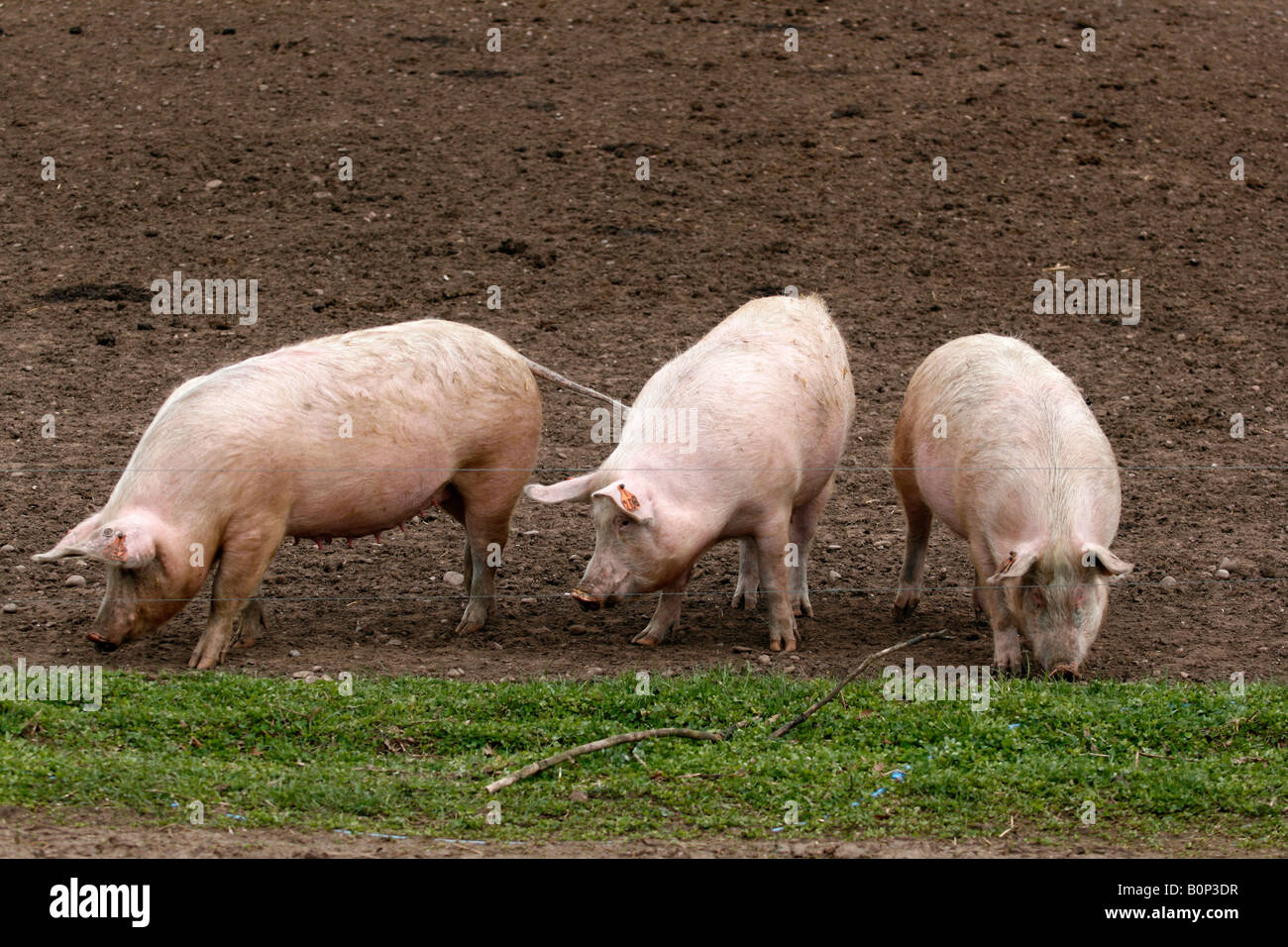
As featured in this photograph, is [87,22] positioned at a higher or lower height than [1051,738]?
higher

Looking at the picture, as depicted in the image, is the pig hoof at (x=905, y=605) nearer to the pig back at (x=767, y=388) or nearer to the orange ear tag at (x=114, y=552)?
the pig back at (x=767, y=388)

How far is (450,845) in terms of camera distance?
5379 millimetres

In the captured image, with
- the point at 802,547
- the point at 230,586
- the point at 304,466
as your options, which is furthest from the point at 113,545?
the point at 802,547

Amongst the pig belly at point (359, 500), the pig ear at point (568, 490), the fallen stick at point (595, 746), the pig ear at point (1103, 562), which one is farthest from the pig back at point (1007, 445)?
the pig belly at point (359, 500)

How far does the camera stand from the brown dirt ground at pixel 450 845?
5.23m

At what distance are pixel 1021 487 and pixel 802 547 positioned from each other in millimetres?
1610

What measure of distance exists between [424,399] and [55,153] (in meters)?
9.56

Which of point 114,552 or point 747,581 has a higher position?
point 114,552

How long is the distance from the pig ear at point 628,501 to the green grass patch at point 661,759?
2.51ft

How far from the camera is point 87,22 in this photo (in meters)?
18.4

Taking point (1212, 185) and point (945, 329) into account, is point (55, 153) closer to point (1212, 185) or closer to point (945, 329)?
point (945, 329)

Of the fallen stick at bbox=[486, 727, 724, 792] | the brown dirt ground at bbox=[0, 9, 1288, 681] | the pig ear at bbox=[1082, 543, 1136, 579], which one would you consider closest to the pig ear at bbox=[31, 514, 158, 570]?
the brown dirt ground at bbox=[0, 9, 1288, 681]

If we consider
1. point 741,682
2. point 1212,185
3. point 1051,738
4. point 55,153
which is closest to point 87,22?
point 55,153

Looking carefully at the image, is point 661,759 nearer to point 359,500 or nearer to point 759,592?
point 359,500
